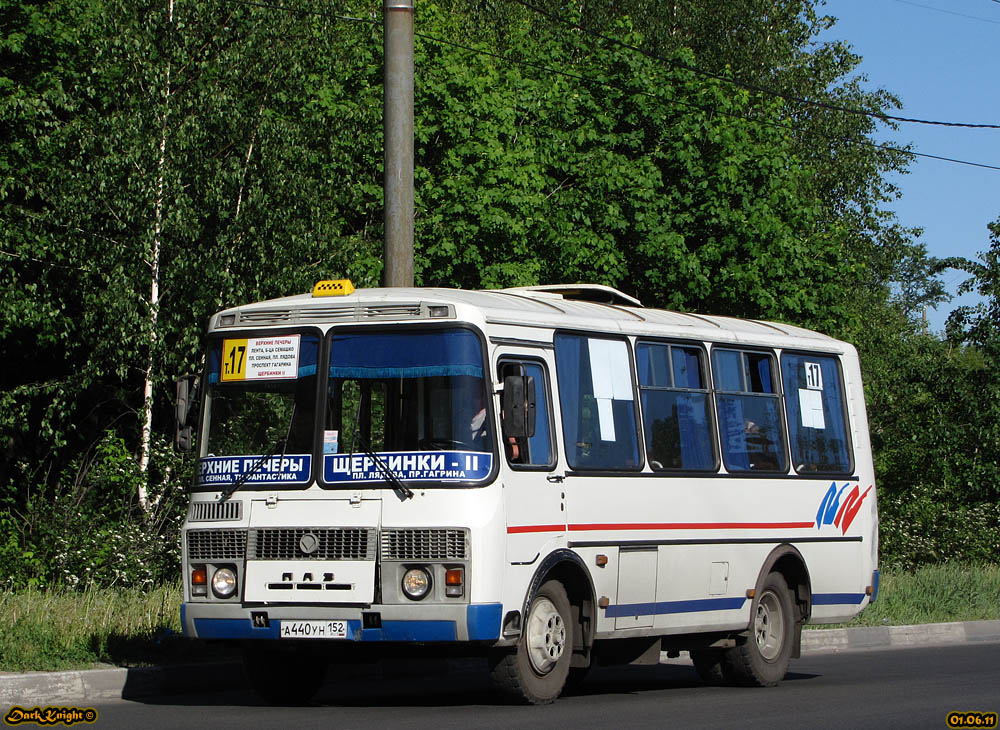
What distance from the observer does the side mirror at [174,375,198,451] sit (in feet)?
37.2

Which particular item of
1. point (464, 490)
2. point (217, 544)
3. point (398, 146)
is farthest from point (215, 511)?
point (398, 146)

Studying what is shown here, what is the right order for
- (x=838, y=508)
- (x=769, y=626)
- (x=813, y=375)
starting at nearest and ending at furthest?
(x=769, y=626), (x=838, y=508), (x=813, y=375)

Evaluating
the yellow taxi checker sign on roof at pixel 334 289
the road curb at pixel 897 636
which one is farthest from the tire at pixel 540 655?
the road curb at pixel 897 636

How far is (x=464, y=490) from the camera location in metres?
10.4

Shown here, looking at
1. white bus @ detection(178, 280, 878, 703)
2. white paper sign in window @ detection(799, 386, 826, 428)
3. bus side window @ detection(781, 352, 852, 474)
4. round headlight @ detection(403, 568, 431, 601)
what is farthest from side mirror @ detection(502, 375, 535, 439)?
white paper sign in window @ detection(799, 386, 826, 428)

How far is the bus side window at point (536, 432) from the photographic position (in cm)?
1087

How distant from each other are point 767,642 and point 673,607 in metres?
1.77

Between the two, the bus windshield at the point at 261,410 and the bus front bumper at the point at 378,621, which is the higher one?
the bus windshield at the point at 261,410

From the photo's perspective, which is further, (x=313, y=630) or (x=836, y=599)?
(x=836, y=599)

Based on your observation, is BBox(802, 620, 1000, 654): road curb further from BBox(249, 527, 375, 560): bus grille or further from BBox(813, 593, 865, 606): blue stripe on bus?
BBox(249, 527, 375, 560): bus grille

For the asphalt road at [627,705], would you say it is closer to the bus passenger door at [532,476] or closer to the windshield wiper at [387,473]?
the bus passenger door at [532,476]

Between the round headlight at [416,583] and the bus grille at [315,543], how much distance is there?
286 mm

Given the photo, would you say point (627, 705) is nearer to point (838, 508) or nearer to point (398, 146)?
point (838, 508)

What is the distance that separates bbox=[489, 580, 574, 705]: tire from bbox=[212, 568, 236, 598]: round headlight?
1.88m
